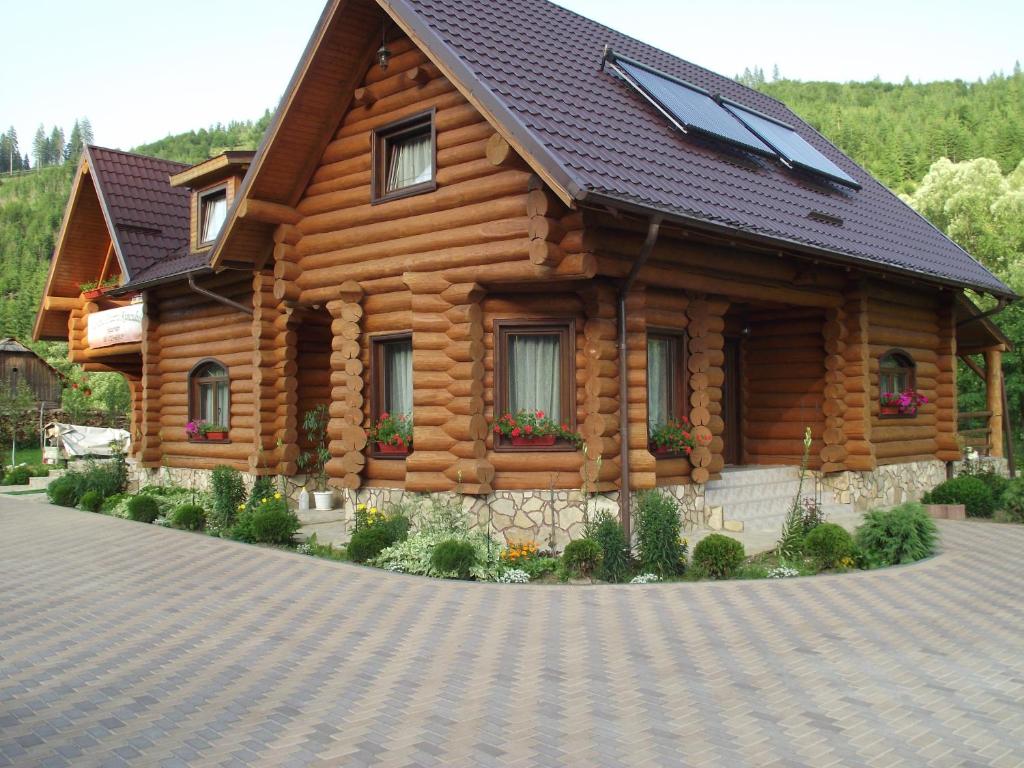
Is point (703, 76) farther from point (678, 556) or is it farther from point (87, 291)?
point (87, 291)

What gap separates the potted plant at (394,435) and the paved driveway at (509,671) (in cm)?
234

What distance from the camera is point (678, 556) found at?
9.08m

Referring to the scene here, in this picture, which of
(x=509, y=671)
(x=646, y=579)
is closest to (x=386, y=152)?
(x=646, y=579)

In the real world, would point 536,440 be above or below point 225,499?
above

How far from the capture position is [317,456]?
1496 centimetres

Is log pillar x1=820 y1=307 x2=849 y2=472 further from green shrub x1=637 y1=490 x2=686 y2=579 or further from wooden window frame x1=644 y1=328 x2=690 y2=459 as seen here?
green shrub x1=637 y1=490 x2=686 y2=579

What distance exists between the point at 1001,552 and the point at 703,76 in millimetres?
10365

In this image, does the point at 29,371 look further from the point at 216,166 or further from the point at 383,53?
the point at 383,53

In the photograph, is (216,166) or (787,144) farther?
(216,166)

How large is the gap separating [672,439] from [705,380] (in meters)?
0.98

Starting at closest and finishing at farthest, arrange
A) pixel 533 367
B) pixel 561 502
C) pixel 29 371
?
pixel 561 502 < pixel 533 367 < pixel 29 371

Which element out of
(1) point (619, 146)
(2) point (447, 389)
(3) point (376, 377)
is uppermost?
(1) point (619, 146)

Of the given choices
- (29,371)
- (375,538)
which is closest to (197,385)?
(375,538)

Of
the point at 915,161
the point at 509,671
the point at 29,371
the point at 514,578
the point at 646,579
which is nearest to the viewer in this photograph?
the point at 509,671
